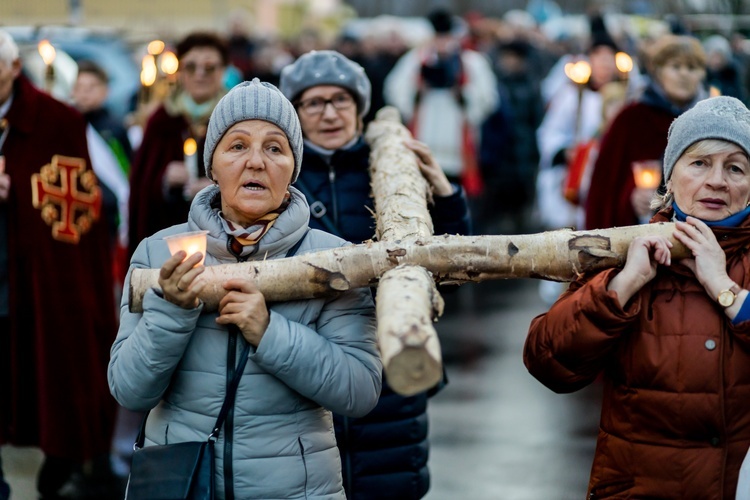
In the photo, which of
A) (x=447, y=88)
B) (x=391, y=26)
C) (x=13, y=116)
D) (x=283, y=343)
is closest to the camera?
(x=283, y=343)

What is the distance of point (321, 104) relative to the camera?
220 inches

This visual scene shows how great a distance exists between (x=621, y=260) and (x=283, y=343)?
112 centimetres

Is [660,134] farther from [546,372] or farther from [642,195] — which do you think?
[546,372]

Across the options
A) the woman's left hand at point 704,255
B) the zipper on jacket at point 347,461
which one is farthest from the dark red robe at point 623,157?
the woman's left hand at point 704,255

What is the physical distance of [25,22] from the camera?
20656 mm

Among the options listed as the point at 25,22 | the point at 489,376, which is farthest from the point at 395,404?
the point at 25,22

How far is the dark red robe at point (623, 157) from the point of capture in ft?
25.8

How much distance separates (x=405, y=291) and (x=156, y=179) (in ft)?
14.9

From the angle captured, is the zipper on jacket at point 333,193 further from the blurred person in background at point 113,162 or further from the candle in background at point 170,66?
the candle in background at point 170,66

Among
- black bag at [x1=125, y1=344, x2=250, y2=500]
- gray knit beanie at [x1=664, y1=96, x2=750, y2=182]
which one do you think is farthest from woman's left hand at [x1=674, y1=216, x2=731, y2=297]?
black bag at [x1=125, y1=344, x2=250, y2=500]

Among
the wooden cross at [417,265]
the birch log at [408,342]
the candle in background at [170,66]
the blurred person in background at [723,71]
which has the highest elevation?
the blurred person in background at [723,71]

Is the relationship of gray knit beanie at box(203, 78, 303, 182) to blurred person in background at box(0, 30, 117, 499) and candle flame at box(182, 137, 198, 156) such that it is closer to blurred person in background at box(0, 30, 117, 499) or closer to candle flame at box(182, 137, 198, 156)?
blurred person in background at box(0, 30, 117, 499)

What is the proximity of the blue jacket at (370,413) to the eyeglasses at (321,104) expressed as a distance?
219 millimetres

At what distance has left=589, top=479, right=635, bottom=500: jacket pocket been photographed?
3.92 meters
